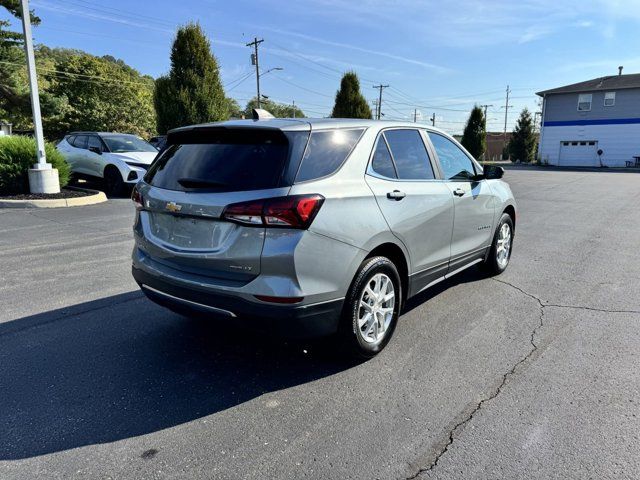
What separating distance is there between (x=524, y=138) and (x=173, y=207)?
53873 millimetres

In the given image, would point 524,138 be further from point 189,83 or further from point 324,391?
point 324,391

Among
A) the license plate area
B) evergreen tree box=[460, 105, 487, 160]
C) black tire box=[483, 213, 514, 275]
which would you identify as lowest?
black tire box=[483, 213, 514, 275]

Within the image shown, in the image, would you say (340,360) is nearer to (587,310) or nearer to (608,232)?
(587,310)

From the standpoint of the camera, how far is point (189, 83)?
18516 millimetres

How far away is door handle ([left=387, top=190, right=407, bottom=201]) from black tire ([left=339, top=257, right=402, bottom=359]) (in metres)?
0.48

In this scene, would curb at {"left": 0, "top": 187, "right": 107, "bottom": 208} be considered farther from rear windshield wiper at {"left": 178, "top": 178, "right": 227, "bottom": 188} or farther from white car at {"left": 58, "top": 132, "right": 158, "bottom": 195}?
rear windshield wiper at {"left": 178, "top": 178, "right": 227, "bottom": 188}

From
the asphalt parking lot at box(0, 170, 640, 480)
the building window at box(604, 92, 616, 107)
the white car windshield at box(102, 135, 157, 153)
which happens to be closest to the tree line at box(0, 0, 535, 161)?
the white car windshield at box(102, 135, 157, 153)

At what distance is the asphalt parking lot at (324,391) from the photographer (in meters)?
2.52

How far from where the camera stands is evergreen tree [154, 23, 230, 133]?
1839cm

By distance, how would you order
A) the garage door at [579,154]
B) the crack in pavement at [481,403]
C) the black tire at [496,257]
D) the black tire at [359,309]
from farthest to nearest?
the garage door at [579,154] → the black tire at [496,257] → the black tire at [359,309] → the crack in pavement at [481,403]

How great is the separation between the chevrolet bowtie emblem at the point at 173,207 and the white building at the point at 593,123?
42462mm

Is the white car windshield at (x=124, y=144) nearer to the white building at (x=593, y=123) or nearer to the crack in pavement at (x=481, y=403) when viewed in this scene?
the crack in pavement at (x=481, y=403)

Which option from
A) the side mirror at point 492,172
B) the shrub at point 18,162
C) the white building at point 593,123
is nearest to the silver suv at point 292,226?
the side mirror at point 492,172

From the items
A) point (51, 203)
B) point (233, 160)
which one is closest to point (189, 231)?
point (233, 160)
